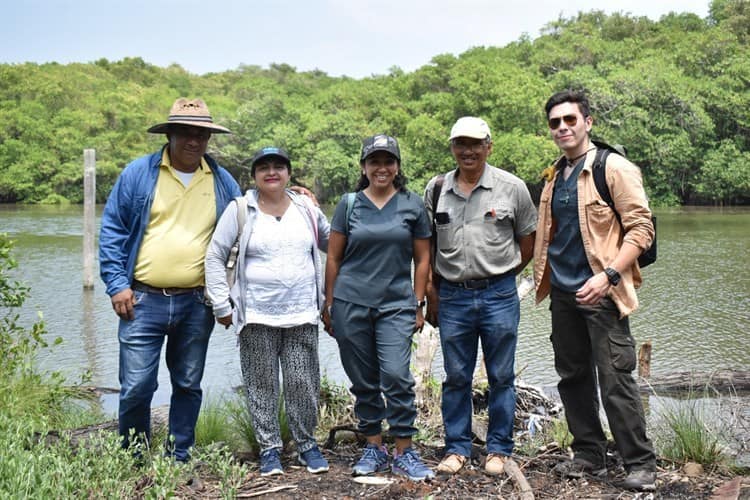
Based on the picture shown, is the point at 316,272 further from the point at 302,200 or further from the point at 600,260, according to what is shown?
the point at 600,260

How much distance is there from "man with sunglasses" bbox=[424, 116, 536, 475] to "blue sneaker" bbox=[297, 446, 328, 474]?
60 cm

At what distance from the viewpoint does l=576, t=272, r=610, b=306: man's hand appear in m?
3.44

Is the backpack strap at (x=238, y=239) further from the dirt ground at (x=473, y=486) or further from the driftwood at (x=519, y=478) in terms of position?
the driftwood at (x=519, y=478)

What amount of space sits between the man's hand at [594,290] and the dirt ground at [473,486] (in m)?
0.89

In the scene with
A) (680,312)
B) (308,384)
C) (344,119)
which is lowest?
(680,312)

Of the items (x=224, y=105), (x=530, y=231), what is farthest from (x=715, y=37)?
(x=530, y=231)

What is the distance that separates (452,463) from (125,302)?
1.82m

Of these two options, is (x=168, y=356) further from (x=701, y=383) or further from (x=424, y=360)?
(x=701, y=383)

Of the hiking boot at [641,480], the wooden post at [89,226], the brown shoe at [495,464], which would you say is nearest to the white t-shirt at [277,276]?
the brown shoe at [495,464]

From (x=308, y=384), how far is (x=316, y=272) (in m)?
0.57

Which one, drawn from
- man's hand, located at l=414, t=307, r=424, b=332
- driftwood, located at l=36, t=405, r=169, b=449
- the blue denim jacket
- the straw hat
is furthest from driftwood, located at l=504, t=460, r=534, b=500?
the straw hat

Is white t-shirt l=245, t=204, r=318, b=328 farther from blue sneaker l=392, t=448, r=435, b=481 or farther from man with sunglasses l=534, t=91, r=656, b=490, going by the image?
man with sunglasses l=534, t=91, r=656, b=490

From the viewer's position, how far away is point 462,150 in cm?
373

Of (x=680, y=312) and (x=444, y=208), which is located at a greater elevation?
(x=444, y=208)
